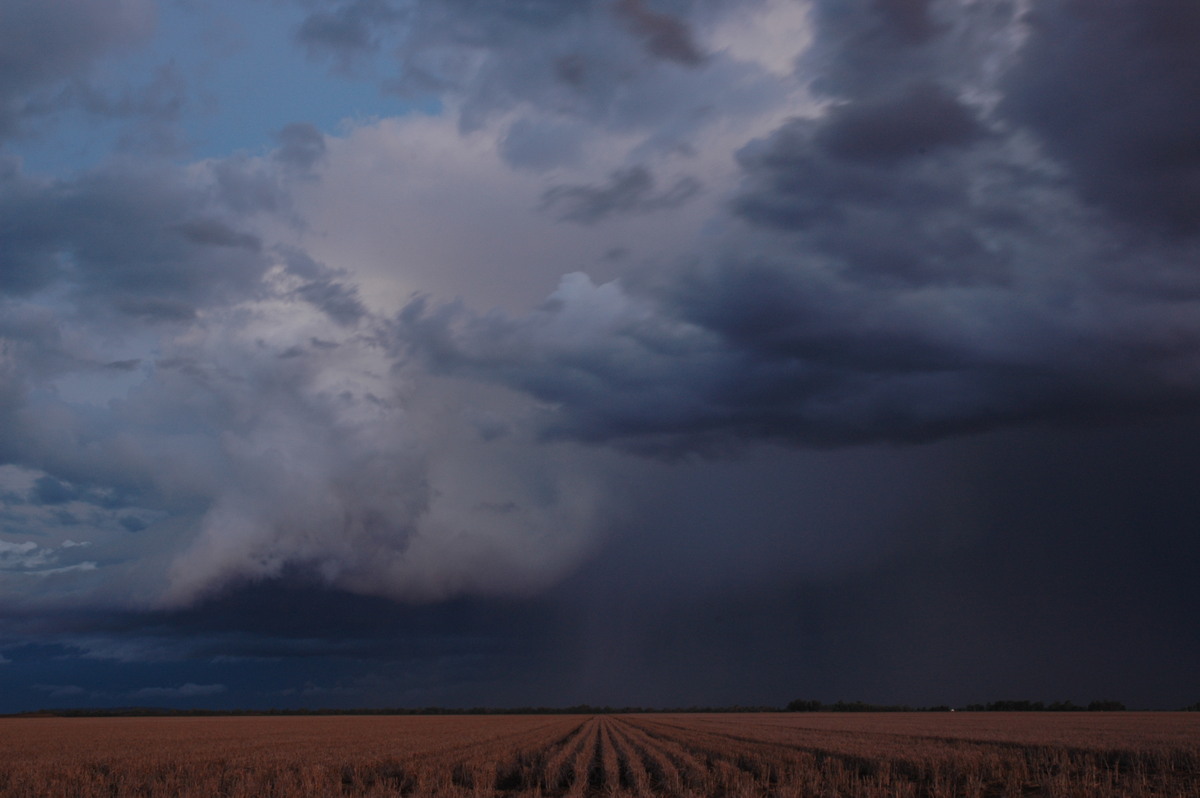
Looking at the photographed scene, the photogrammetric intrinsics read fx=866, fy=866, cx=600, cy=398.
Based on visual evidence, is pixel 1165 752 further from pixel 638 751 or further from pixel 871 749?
pixel 638 751

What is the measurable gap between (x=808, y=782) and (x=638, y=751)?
16.1 m

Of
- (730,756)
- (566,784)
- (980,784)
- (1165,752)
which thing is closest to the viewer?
(980,784)

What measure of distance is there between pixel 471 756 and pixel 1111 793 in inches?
956

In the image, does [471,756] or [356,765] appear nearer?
[356,765]

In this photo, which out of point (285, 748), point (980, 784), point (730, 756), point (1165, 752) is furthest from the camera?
point (285, 748)

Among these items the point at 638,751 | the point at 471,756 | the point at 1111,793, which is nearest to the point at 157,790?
the point at 471,756

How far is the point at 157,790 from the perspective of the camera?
81.8ft

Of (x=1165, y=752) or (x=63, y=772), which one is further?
(x=1165, y=752)

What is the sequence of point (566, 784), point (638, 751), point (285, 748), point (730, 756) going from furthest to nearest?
point (285, 748), point (638, 751), point (730, 756), point (566, 784)

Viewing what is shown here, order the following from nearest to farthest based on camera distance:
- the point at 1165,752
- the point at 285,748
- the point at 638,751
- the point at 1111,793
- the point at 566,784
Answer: the point at 1111,793 → the point at 566,784 → the point at 1165,752 → the point at 638,751 → the point at 285,748

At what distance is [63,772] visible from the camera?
2984 centimetres

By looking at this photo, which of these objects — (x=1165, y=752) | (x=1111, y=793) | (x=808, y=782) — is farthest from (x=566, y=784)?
(x=1165, y=752)

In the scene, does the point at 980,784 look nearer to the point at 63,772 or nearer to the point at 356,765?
the point at 356,765

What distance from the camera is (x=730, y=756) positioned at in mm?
34500
